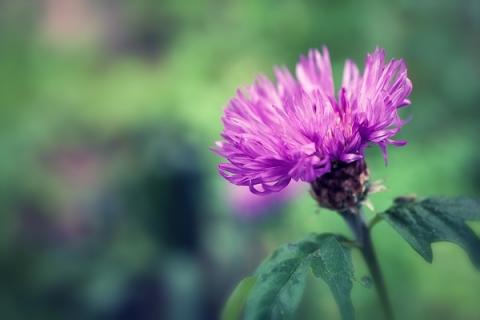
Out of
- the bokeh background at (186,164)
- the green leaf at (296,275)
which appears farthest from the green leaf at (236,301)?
the bokeh background at (186,164)

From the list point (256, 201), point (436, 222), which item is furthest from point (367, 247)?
point (256, 201)

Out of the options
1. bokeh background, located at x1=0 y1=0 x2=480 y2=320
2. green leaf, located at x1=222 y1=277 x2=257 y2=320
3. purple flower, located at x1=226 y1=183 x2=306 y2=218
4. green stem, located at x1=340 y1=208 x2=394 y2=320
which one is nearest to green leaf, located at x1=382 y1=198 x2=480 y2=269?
green stem, located at x1=340 y1=208 x2=394 y2=320

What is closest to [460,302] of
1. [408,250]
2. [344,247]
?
[408,250]

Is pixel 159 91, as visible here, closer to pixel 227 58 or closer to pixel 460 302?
pixel 227 58

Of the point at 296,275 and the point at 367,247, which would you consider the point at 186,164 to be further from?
the point at 296,275

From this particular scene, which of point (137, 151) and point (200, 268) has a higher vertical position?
point (137, 151)

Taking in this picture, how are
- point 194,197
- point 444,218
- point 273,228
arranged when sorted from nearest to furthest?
point 444,218 < point 273,228 < point 194,197

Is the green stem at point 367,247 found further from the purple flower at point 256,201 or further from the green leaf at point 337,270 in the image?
the purple flower at point 256,201
